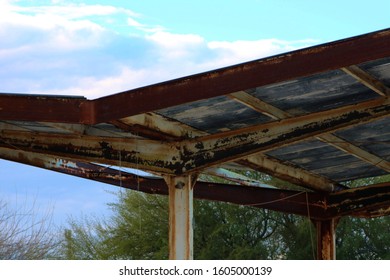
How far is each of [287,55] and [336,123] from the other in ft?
8.74

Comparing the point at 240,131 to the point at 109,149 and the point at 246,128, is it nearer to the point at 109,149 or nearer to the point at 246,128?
the point at 246,128

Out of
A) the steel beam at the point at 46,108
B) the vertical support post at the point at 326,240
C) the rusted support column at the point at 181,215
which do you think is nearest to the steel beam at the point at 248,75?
the steel beam at the point at 46,108

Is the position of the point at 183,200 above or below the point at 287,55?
below

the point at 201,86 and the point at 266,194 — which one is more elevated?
the point at 201,86

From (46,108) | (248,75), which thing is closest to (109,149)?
(46,108)

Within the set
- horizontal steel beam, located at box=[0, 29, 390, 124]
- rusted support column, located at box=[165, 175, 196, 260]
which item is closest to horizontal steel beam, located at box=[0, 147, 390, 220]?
rusted support column, located at box=[165, 175, 196, 260]

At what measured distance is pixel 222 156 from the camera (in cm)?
1366

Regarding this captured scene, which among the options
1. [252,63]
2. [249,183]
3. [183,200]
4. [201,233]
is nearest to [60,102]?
[252,63]

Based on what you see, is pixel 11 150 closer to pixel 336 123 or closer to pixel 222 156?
pixel 222 156

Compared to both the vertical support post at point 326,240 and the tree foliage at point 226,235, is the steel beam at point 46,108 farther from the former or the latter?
the tree foliage at point 226,235

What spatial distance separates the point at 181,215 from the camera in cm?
1390

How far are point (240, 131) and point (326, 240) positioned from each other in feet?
19.6

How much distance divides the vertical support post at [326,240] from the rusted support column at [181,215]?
17.9 feet
